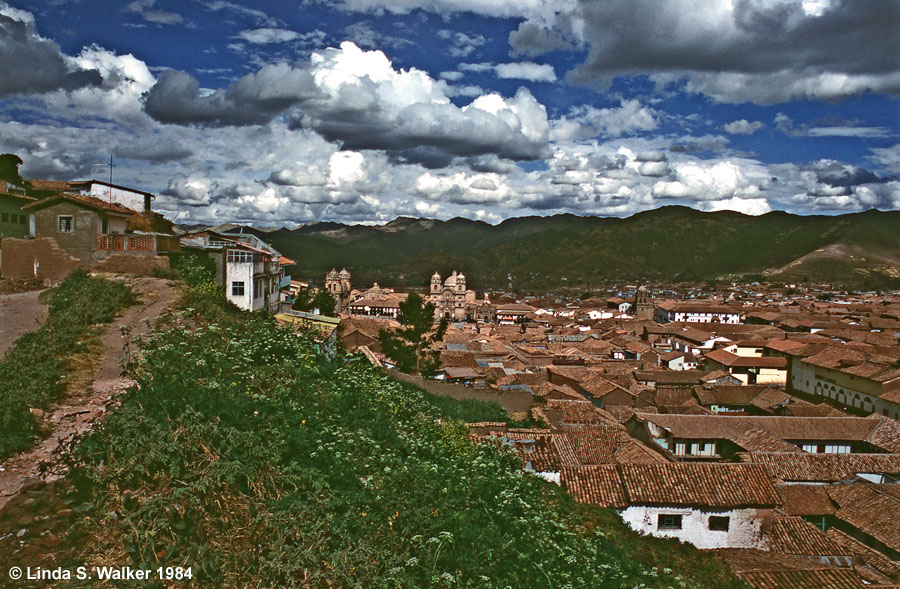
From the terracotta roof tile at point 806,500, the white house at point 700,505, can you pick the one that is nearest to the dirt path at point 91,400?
the white house at point 700,505

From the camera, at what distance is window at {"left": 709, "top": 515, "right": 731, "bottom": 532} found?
14516 mm

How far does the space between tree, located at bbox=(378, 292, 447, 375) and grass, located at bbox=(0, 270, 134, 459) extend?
1776cm

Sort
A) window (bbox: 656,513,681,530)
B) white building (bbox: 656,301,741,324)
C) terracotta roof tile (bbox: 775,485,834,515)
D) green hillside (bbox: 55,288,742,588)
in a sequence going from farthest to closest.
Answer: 1. white building (bbox: 656,301,741,324)
2. terracotta roof tile (bbox: 775,485,834,515)
3. window (bbox: 656,513,681,530)
4. green hillside (bbox: 55,288,742,588)

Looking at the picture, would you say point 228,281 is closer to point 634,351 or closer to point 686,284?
point 634,351

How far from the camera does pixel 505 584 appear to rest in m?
5.52

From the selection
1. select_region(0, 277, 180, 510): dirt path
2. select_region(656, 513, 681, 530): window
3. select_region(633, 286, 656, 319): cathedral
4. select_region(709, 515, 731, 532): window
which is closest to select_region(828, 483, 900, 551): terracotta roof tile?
select_region(709, 515, 731, 532): window

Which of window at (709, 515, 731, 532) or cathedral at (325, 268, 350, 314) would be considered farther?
cathedral at (325, 268, 350, 314)

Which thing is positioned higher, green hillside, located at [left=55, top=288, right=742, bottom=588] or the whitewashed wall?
green hillside, located at [left=55, top=288, right=742, bottom=588]

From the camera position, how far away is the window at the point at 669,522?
14.7m

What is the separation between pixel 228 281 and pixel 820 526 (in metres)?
20.1

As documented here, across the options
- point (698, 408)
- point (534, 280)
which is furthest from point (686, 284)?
point (698, 408)

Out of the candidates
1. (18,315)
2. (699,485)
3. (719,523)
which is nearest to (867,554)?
(719,523)

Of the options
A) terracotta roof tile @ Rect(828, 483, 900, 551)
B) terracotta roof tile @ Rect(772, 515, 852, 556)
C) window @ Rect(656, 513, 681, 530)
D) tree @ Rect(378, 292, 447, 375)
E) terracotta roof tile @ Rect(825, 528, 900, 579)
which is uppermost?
tree @ Rect(378, 292, 447, 375)

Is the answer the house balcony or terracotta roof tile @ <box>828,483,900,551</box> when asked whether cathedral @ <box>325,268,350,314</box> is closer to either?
the house balcony
